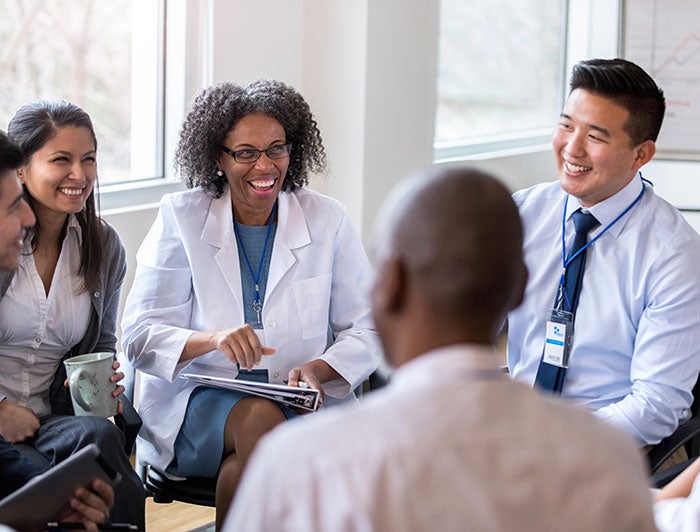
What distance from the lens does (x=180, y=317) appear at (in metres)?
2.78

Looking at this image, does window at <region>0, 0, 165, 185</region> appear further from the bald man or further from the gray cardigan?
the bald man

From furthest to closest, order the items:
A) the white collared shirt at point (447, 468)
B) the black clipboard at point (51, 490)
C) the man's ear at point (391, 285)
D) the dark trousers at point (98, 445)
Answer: the dark trousers at point (98, 445) → the black clipboard at point (51, 490) → the man's ear at point (391, 285) → the white collared shirt at point (447, 468)

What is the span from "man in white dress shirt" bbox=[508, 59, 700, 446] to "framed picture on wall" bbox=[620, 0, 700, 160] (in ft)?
10.1

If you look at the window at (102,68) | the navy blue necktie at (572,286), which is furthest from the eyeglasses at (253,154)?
the window at (102,68)

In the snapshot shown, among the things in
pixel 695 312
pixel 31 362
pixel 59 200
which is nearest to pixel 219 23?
pixel 59 200

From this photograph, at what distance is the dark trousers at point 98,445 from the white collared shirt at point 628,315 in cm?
104

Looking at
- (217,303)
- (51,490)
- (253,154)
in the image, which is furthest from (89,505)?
(253,154)

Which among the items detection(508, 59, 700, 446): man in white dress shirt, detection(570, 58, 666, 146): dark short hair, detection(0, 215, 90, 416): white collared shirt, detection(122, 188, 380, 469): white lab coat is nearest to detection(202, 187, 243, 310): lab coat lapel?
detection(122, 188, 380, 469): white lab coat

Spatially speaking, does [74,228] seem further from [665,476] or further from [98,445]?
[665,476]

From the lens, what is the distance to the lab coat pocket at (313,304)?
2803 millimetres

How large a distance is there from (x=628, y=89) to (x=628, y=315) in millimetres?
594

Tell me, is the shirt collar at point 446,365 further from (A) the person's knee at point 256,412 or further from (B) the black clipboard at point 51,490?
(A) the person's knee at point 256,412

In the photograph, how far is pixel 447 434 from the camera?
42.0 inches

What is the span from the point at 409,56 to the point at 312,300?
208cm
